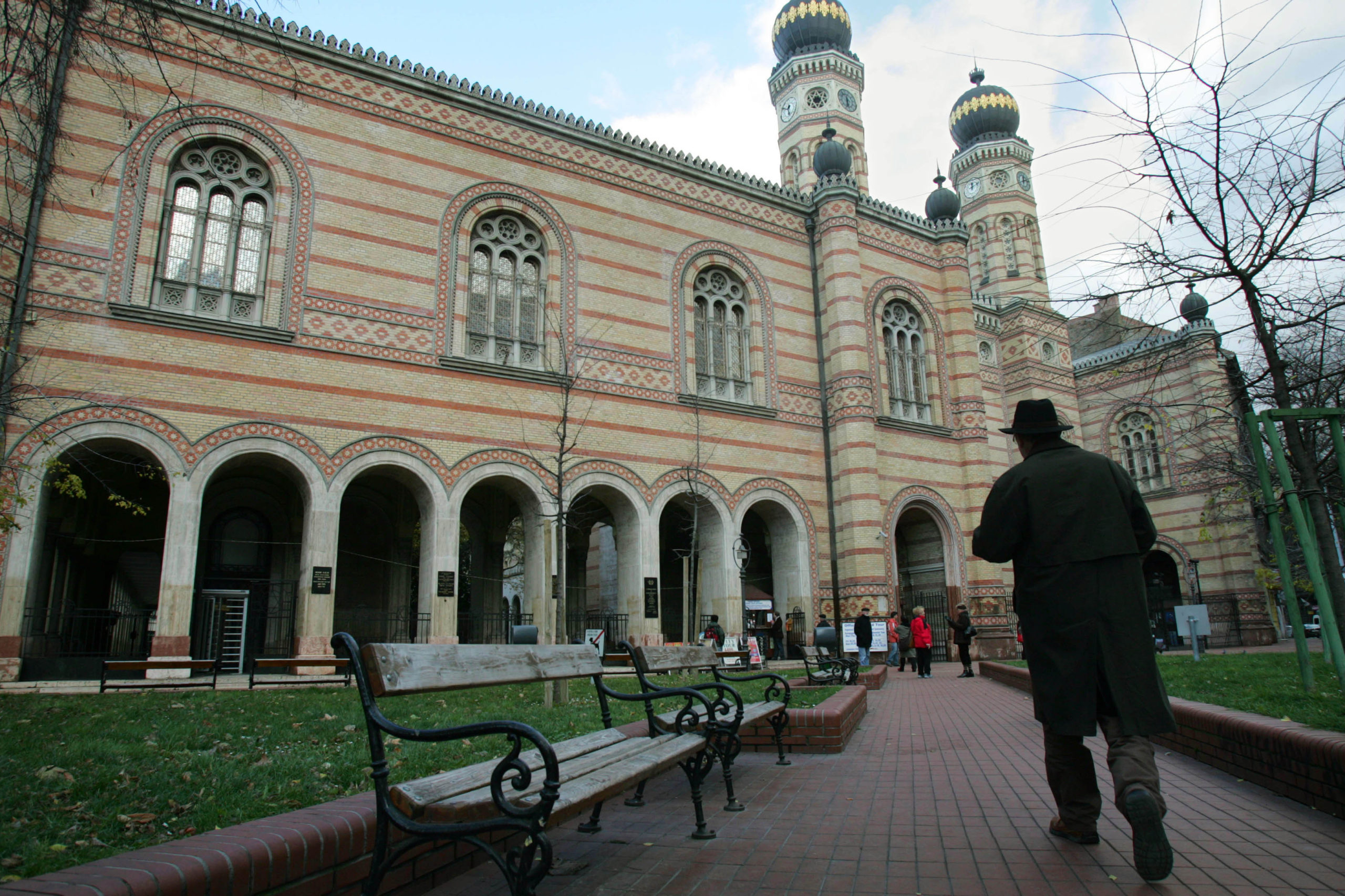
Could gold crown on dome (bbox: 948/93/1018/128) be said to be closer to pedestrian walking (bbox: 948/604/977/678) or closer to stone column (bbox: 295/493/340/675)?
pedestrian walking (bbox: 948/604/977/678)

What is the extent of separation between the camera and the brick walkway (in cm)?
336

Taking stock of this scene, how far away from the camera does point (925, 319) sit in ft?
79.9

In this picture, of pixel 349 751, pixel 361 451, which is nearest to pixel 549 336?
pixel 361 451

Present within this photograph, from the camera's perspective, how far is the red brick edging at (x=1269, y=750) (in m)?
4.24

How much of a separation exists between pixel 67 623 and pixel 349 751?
13.9 m

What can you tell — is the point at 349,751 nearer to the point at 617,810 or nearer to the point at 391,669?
the point at 617,810

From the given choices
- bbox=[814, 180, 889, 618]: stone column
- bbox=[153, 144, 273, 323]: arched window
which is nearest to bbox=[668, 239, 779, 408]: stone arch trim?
bbox=[814, 180, 889, 618]: stone column

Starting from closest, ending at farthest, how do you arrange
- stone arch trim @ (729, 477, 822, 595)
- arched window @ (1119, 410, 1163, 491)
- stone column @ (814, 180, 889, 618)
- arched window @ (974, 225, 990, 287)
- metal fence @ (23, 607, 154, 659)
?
metal fence @ (23, 607, 154, 659) < stone arch trim @ (729, 477, 822, 595) < stone column @ (814, 180, 889, 618) < arched window @ (1119, 410, 1163, 491) < arched window @ (974, 225, 990, 287)

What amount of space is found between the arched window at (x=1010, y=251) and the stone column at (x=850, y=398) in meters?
17.3

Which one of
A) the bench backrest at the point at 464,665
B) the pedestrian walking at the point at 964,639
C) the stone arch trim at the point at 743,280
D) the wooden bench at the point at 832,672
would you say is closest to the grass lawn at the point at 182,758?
the bench backrest at the point at 464,665

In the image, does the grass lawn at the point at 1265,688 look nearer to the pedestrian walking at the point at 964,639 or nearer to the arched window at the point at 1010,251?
the pedestrian walking at the point at 964,639

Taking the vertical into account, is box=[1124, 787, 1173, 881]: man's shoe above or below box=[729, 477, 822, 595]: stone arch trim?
below

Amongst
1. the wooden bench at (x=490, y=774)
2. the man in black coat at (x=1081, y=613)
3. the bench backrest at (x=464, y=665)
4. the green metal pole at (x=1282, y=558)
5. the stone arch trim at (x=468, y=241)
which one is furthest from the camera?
the stone arch trim at (x=468, y=241)

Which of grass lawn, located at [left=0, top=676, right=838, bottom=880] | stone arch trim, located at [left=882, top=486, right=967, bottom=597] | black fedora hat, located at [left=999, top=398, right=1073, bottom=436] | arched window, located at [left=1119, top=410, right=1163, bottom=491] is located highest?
arched window, located at [left=1119, top=410, right=1163, bottom=491]
